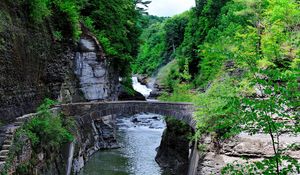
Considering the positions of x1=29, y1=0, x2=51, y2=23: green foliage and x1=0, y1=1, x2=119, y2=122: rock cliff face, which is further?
A: x1=29, y1=0, x2=51, y2=23: green foliage

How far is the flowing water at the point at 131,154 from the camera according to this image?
19.2m

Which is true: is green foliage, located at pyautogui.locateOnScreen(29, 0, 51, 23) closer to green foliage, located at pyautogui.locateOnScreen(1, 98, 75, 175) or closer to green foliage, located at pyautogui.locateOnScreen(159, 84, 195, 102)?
green foliage, located at pyautogui.locateOnScreen(1, 98, 75, 175)

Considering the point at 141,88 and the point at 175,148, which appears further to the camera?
the point at 141,88

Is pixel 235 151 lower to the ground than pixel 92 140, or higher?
higher

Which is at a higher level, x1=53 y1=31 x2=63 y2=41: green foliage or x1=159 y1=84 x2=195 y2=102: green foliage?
x1=53 y1=31 x2=63 y2=41: green foliage

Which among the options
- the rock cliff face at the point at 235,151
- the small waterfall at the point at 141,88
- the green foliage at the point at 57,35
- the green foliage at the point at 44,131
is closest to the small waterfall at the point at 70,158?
the green foliage at the point at 44,131

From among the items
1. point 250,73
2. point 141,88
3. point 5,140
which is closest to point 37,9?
point 5,140

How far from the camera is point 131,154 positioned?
2258cm

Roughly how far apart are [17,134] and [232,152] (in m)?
6.66

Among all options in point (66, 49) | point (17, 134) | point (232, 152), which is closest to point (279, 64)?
point (232, 152)

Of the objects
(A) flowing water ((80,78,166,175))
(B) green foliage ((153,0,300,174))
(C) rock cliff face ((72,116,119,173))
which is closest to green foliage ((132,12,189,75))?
(B) green foliage ((153,0,300,174))

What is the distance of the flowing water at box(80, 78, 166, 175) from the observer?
19.2 meters

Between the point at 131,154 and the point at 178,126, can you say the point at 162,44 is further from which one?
the point at 178,126

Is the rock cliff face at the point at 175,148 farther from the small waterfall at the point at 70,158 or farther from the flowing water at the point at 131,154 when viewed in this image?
the small waterfall at the point at 70,158
